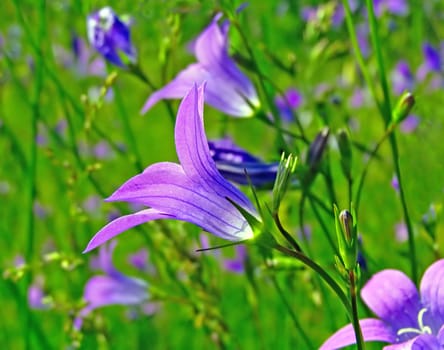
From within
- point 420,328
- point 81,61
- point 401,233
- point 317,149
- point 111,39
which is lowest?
point 401,233

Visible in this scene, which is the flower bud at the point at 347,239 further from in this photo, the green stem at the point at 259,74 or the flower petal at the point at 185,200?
the green stem at the point at 259,74

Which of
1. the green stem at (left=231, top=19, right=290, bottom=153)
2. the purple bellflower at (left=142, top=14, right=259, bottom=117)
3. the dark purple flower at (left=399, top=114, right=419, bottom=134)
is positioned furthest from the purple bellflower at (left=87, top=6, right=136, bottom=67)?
the dark purple flower at (left=399, top=114, right=419, bottom=134)

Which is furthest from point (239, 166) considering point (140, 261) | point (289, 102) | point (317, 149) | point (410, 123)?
point (410, 123)

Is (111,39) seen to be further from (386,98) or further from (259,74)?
(386,98)

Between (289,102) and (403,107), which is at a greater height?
(289,102)

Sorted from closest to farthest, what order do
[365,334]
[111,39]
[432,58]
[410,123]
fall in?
[365,334] → [111,39] → [432,58] → [410,123]

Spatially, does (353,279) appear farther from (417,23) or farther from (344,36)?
(344,36)
